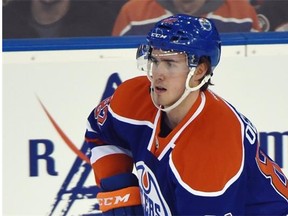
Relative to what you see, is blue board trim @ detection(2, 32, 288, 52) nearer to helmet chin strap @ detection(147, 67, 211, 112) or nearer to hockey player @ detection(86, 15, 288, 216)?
hockey player @ detection(86, 15, 288, 216)

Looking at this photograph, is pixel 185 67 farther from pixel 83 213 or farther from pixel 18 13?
pixel 18 13

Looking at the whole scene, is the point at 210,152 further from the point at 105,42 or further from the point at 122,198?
the point at 105,42

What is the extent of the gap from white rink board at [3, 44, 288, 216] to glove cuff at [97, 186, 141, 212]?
0.74m

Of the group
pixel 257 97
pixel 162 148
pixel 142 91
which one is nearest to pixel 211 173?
pixel 162 148

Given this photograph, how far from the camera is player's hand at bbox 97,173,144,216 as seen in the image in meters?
1.96

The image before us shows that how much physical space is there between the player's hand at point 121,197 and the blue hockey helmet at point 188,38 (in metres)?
0.38

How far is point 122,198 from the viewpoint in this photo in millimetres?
1960

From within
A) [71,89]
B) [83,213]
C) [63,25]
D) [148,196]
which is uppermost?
[63,25]

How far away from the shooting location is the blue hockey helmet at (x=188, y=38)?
1.70 metres

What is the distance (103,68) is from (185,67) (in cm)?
102

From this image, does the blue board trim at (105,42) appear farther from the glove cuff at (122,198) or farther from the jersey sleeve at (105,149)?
the glove cuff at (122,198)

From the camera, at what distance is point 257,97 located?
8.92 feet

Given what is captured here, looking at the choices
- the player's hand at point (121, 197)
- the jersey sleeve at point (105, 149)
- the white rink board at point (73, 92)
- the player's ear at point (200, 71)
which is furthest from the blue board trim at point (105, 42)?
the player's ear at point (200, 71)

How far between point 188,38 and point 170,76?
0.08m
